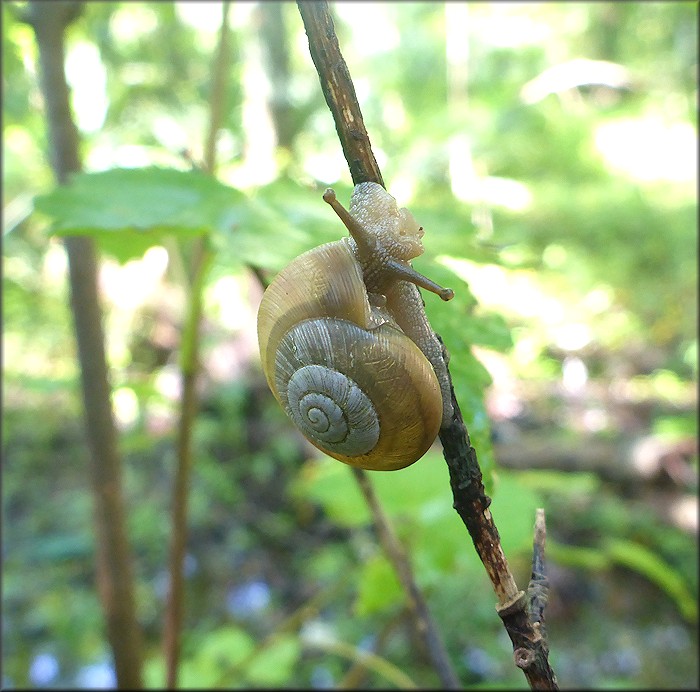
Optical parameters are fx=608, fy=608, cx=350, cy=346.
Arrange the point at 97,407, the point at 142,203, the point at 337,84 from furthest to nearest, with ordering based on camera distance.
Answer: the point at 97,407 < the point at 142,203 < the point at 337,84

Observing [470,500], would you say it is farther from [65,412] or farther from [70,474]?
[65,412]

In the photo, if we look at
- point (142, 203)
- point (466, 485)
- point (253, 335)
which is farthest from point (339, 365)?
point (253, 335)

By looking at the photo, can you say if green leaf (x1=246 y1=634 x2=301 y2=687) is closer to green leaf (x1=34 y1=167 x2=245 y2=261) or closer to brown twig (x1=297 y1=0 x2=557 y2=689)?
green leaf (x1=34 y1=167 x2=245 y2=261)

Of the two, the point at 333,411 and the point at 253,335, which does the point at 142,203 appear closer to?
the point at 333,411

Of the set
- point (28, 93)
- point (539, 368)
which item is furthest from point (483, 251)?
point (539, 368)

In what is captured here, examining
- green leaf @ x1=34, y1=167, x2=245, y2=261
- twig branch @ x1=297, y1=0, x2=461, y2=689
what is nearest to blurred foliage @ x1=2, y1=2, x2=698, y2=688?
green leaf @ x1=34, y1=167, x2=245, y2=261
